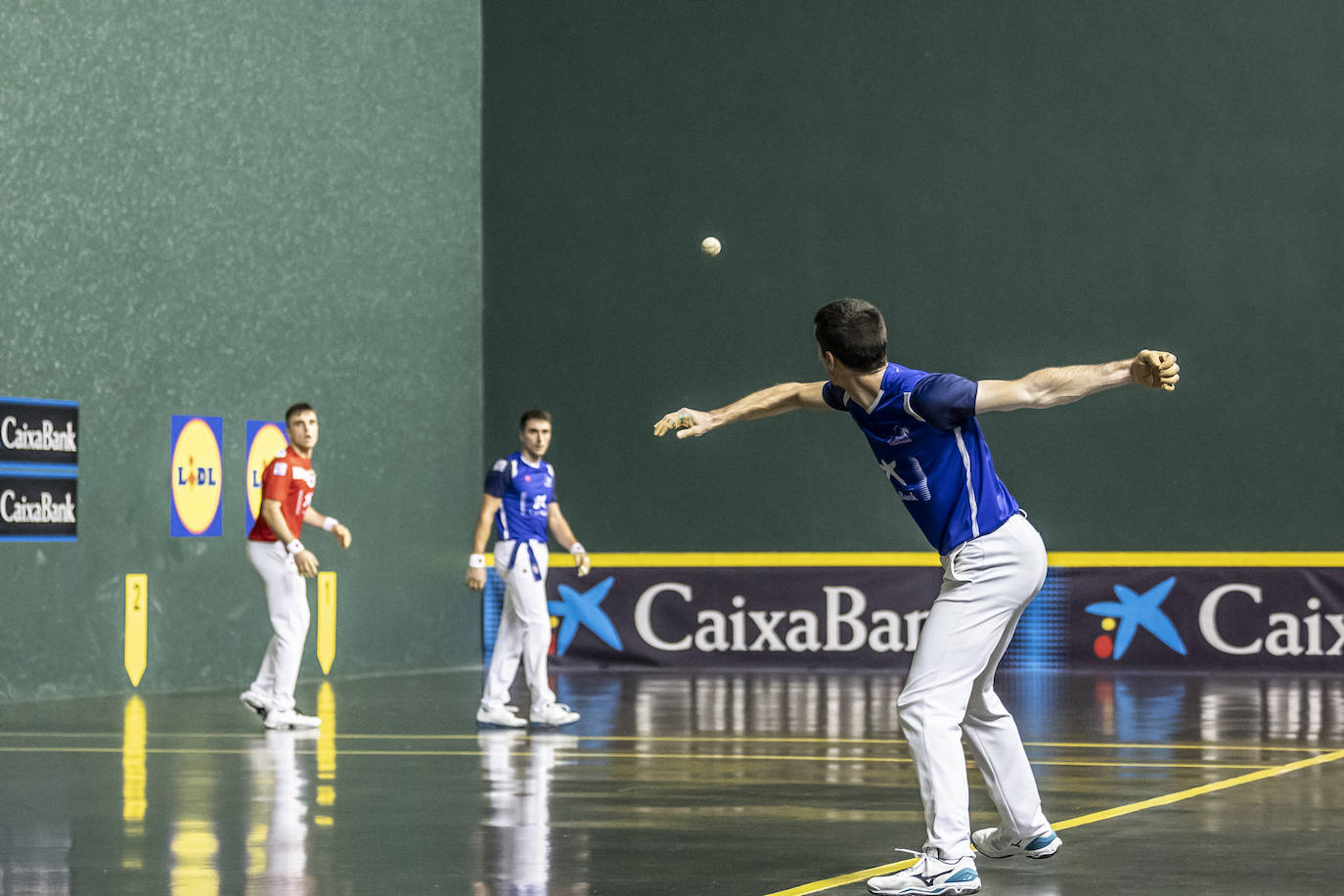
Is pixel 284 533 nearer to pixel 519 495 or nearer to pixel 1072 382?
pixel 519 495

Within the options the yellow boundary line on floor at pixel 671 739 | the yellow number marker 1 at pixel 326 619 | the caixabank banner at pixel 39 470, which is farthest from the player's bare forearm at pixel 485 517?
the yellow number marker 1 at pixel 326 619

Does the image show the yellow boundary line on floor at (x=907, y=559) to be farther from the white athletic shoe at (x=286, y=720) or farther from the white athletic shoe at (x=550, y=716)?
the white athletic shoe at (x=286, y=720)

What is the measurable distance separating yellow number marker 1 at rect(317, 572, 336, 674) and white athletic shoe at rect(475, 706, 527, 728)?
4.25m

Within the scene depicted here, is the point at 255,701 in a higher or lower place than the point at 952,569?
lower

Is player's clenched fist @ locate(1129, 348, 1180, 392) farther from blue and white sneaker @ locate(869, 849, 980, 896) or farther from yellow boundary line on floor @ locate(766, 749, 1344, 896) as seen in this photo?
yellow boundary line on floor @ locate(766, 749, 1344, 896)

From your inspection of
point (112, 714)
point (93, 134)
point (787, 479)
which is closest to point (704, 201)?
point (787, 479)

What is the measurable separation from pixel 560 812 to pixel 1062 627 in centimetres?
854

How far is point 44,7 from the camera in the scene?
1240 cm

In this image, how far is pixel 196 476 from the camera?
44.6 ft

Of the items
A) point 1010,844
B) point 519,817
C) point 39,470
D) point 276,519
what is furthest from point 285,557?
point 1010,844

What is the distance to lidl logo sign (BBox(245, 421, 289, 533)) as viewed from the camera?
14.0 meters

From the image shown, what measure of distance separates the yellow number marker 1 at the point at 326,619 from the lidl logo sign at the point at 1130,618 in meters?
5.27

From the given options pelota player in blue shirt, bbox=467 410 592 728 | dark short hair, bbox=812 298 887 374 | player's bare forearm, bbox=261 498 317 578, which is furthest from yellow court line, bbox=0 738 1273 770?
dark short hair, bbox=812 298 887 374

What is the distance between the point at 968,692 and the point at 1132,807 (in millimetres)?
1865
